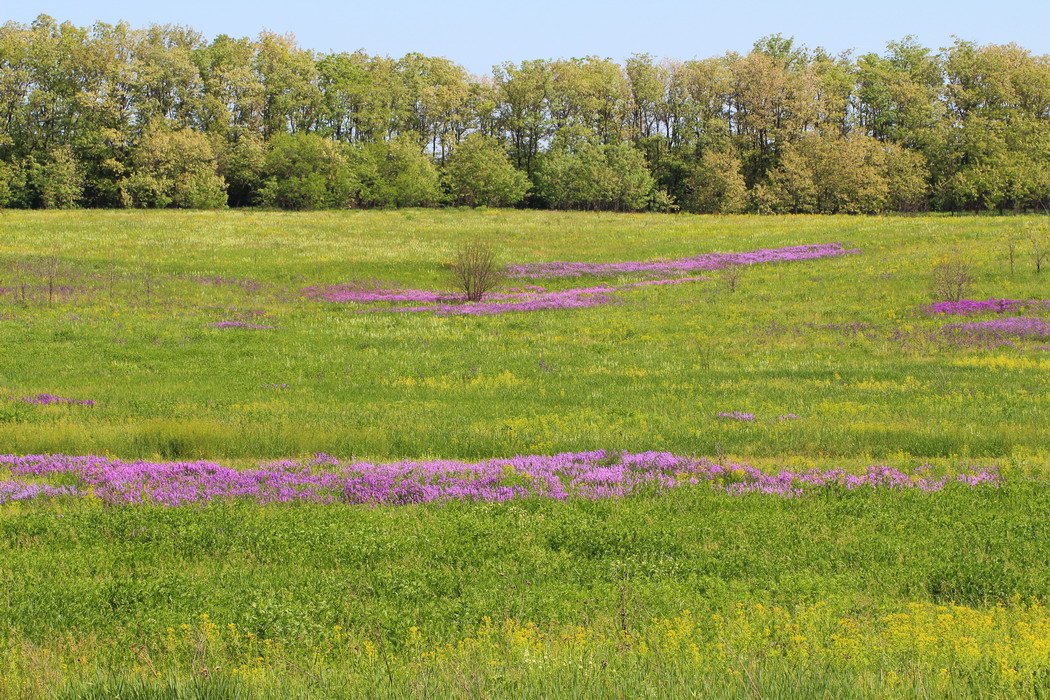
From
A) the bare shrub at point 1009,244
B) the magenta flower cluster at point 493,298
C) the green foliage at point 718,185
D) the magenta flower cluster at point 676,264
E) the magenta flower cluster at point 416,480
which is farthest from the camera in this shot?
the green foliage at point 718,185

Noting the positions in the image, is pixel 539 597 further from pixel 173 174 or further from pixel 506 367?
pixel 173 174

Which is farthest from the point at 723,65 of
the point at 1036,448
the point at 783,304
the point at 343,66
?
the point at 1036,448

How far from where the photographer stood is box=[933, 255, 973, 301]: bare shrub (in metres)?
30.8

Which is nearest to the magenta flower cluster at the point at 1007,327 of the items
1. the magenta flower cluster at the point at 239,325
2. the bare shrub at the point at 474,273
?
the bare shrub at the point at 474,273

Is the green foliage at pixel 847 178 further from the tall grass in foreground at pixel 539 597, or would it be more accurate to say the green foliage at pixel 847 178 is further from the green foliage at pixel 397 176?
the tall grass in foreground at pixel 539 597

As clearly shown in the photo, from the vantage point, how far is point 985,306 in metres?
29.1

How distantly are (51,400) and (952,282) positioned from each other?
31.9m

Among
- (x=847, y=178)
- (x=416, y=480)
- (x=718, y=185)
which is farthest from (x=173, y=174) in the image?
(x=416, y=480)

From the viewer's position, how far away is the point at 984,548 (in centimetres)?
861

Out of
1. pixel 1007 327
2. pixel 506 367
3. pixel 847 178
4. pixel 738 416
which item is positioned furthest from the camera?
pixel 847 178

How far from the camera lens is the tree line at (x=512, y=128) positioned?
80.4 metres

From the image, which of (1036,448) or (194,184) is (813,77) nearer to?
(194,184)

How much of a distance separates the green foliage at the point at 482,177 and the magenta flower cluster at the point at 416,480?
82752 mm

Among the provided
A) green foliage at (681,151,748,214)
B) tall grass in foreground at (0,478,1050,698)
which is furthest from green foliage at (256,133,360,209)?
tall grass in foreground at (0,478,1050,698)
